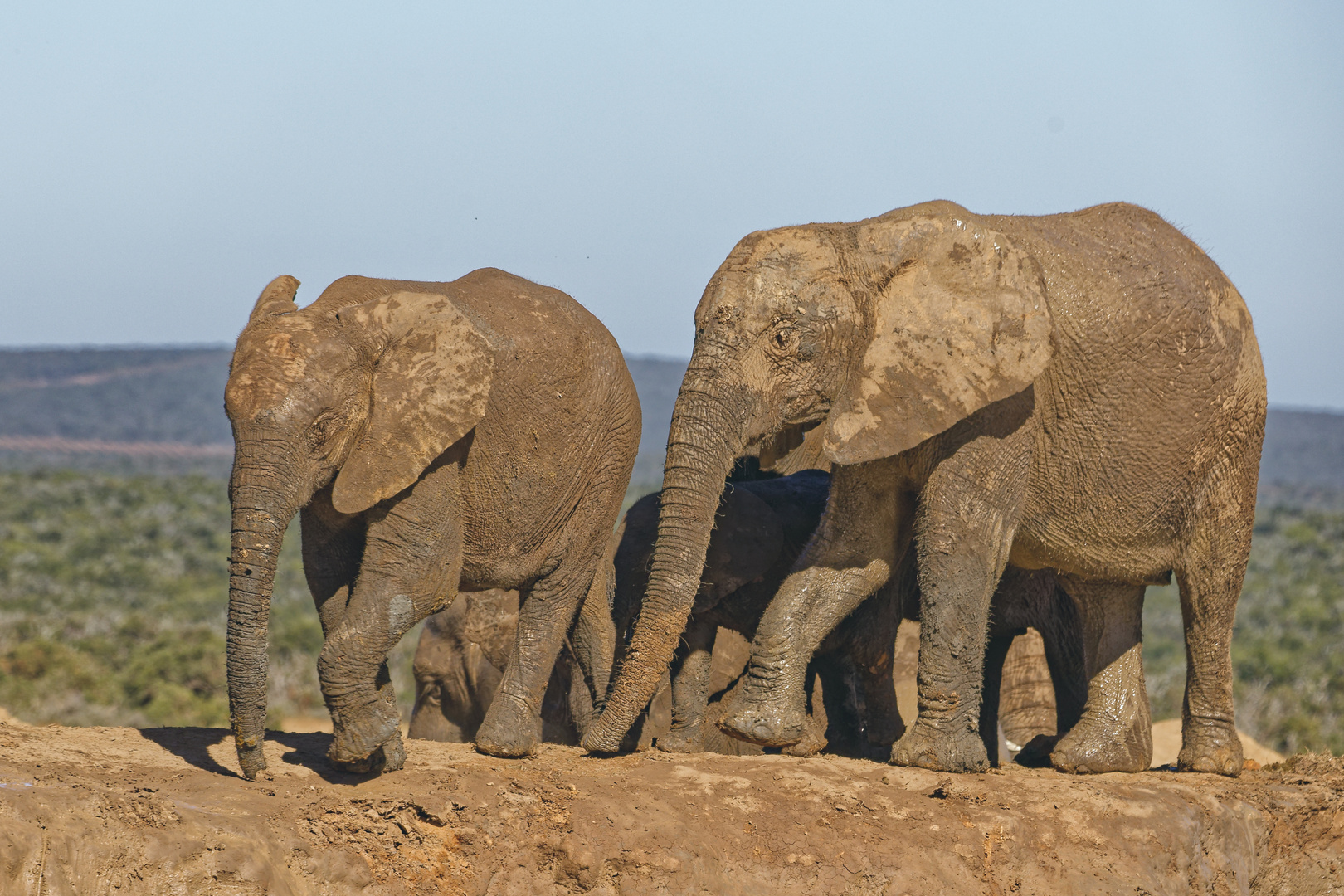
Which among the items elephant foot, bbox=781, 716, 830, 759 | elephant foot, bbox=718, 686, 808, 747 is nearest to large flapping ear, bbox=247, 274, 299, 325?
elephant foot, bbox=718, 686, 808, 747

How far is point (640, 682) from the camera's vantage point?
681 cm

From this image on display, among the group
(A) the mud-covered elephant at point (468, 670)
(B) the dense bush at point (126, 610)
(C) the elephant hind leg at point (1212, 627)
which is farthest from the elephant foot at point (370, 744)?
(B) the dense bush at point (126, 610)

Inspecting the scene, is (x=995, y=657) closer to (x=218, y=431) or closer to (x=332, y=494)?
(x=332, y=494)

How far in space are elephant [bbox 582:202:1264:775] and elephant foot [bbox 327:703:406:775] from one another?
3.21ft

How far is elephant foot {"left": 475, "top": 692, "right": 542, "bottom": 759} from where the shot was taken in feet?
23.4

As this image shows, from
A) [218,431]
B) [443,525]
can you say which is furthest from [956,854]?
[218,431]

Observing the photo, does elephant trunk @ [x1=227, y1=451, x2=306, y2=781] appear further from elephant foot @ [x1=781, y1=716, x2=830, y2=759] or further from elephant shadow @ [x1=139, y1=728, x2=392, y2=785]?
elephant foot @ [x1=781, y1=716, x2=830, y2=759]

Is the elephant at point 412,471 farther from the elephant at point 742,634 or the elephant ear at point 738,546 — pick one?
the elephant ear at point 738,546

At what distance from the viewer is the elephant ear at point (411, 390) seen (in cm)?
656

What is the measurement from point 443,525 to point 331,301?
112 cm

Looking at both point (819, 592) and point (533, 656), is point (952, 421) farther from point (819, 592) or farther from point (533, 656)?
point (533, 656)

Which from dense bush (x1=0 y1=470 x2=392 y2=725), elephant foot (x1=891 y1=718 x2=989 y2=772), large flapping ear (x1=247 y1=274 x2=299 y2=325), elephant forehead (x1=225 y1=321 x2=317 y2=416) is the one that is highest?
large flapping ear (x1=247 y1=274 x2=299 y2=325)

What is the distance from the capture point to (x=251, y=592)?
6.11 m

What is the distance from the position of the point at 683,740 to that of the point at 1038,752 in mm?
2231
